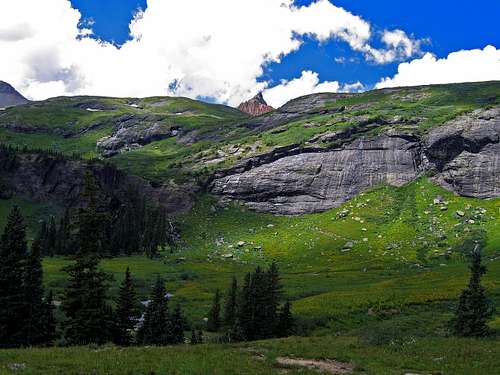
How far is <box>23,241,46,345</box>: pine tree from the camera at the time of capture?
1758 inches

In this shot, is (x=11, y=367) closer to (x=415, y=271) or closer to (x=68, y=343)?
(x=68, y=343)

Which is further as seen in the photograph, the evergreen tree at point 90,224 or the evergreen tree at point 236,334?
the evergreen tree at point 236,334

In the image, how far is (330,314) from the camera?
217 ft

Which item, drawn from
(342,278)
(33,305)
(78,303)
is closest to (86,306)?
(78,303)

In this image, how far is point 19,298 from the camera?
150 ft

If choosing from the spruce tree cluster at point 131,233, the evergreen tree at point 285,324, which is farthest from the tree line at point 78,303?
the spruce tree cluster at point 131,233

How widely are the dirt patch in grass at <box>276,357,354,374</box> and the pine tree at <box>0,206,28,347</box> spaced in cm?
2688

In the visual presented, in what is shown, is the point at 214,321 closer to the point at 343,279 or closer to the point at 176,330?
the point at 176,330

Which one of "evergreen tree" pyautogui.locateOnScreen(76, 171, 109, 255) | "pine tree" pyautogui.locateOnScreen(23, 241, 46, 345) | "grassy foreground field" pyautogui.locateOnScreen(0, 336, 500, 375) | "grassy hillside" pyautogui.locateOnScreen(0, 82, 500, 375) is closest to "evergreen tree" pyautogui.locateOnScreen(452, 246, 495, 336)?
"grassy hillside" pyautogui.locateOnScreen(0, 82, 500, 375)

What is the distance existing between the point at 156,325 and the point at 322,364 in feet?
77.1

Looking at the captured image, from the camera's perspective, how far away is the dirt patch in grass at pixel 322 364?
28.0 meters

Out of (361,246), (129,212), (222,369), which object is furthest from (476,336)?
(129,212)

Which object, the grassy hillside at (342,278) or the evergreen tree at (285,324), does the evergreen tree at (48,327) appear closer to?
the grassy hillside at (342,278)

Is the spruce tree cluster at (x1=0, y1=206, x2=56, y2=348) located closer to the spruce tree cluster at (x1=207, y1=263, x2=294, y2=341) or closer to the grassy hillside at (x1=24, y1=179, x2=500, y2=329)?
the spruce tree cluster at (x1=207, y1=263, x2=294, y2=341)
